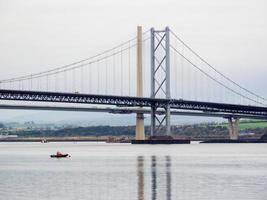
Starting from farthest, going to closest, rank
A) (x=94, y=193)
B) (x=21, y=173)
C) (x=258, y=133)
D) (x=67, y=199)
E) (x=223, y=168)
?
(x=258, y=133) → (x=223, y=168) → (x=21, y=173) → (x=94, y=193) → (x=67, y=199)

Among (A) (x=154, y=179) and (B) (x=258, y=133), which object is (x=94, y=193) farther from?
(B) (x=258, y=133)

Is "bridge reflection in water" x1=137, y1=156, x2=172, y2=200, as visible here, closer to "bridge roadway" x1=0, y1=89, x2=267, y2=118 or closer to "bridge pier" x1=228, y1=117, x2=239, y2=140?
"bridge roadway" x1=0, y1=89, x2=267, y2=118

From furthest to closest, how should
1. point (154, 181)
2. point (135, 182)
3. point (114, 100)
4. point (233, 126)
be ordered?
point (233, 126) < point (114, 100) < point (154, 181) < point (135, 182)

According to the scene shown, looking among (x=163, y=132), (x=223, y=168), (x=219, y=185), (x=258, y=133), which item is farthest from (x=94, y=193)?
(x=258, y=133)

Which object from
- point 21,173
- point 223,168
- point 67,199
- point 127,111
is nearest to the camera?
point 67,199

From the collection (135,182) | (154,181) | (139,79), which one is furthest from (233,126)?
(135,182)

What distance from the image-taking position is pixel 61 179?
44.8 metres

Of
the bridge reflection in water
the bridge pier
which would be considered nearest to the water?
the bridge reflection in water

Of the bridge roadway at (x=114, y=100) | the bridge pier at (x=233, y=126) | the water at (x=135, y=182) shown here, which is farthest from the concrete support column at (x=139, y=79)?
the water at (x=135, y=182)

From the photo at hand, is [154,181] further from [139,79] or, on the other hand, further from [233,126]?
[233,126]

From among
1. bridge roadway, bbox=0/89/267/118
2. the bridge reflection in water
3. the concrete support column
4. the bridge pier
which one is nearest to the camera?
the bridge reflection in water

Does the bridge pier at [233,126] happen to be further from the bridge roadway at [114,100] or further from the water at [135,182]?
the water at [135,182]

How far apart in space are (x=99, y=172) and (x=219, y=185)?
37.5 feet

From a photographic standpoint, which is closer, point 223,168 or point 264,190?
point 264,190
